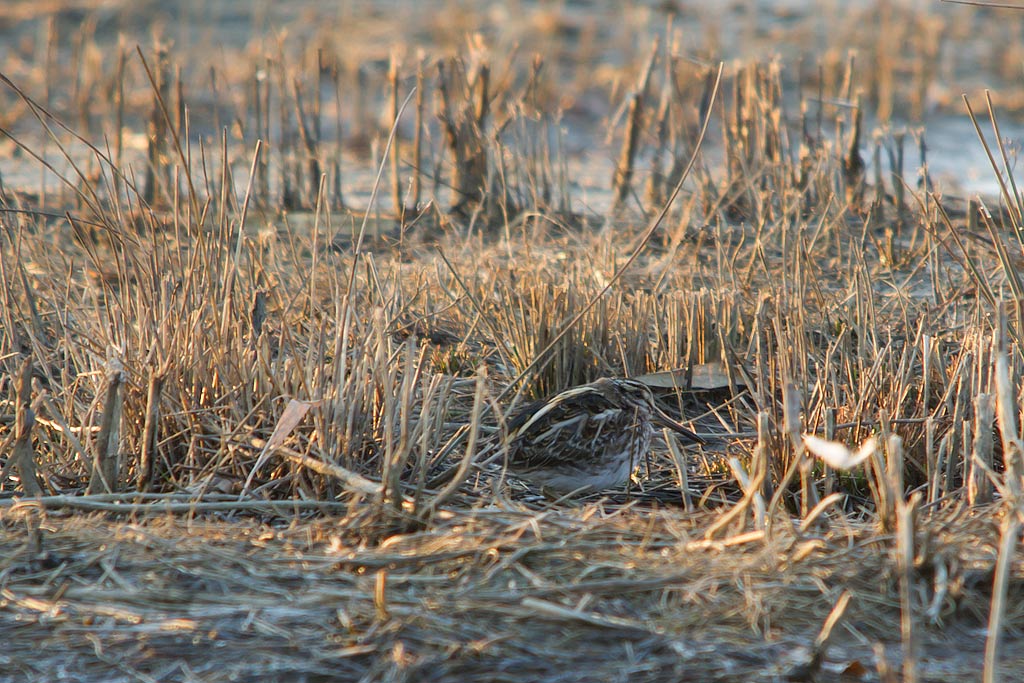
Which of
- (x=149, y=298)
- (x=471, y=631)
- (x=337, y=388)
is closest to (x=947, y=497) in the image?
(x=471, y=631)

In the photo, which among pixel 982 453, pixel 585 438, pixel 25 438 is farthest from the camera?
pixel 585 438

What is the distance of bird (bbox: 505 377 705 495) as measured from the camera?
3426mm

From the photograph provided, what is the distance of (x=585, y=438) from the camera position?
3414 millimetres

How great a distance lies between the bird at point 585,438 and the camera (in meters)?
3.43

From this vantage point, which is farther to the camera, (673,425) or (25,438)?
(673,425)

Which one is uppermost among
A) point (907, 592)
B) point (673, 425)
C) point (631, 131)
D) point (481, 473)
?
point (631, 131)

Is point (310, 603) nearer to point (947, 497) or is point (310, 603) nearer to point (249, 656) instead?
point (249, 656)

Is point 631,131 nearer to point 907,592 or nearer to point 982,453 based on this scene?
point 982,453

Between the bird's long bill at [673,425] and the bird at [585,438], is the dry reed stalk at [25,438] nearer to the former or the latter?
the bird at [585,438]

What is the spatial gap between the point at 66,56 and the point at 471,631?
10004 mm

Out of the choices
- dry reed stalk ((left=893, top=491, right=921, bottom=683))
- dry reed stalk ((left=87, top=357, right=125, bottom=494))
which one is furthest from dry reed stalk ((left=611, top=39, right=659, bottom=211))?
dry reed stalk ((left=893, top=491, right=921, bottom=683))

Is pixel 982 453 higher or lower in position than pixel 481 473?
A: higher

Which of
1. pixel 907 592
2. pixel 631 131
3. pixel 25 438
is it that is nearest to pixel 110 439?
pixel 25 438

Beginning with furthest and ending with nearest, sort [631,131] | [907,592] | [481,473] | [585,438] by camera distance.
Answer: [631,131]
[481,473]
[585,438]
[907,592]
